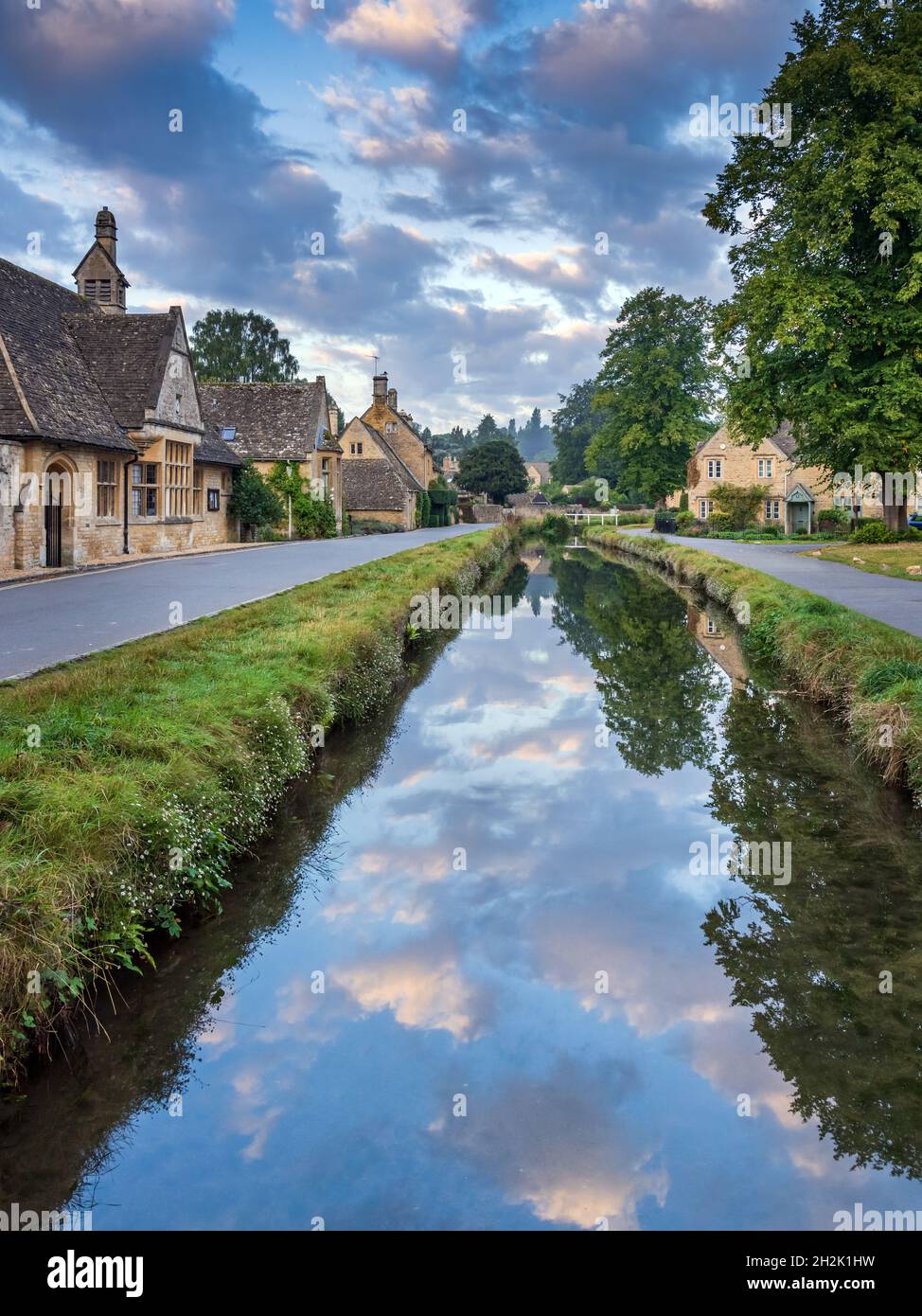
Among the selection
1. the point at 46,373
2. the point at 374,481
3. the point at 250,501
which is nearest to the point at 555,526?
the point at 374,481

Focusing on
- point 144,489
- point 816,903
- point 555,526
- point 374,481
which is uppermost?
point 374,481

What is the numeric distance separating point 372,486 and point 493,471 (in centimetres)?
3641

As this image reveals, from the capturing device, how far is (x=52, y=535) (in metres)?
26.0

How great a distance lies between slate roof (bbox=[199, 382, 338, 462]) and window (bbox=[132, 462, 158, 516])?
16.9 m

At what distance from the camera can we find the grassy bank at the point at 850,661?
10.6 m

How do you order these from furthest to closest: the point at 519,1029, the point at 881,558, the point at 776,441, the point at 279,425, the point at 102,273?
the point at 776,441 → the point at 279,425 → the point at 102,273 → the point at 881,558 → the point at 519,1029

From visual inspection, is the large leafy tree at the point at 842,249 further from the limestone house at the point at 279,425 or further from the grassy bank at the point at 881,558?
the limestone house at the point at 279,425

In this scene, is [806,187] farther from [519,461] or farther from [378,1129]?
[519,461]

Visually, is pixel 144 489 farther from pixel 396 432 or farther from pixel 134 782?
pixel 396 432

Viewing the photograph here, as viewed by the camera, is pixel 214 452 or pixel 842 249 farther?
pixel 214 452

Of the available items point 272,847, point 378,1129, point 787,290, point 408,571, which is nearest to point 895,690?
point 272,847

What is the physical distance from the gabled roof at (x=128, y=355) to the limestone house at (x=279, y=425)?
15.3 m

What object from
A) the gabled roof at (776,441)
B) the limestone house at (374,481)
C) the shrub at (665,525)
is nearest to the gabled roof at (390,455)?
the limestone house at (374,481)
